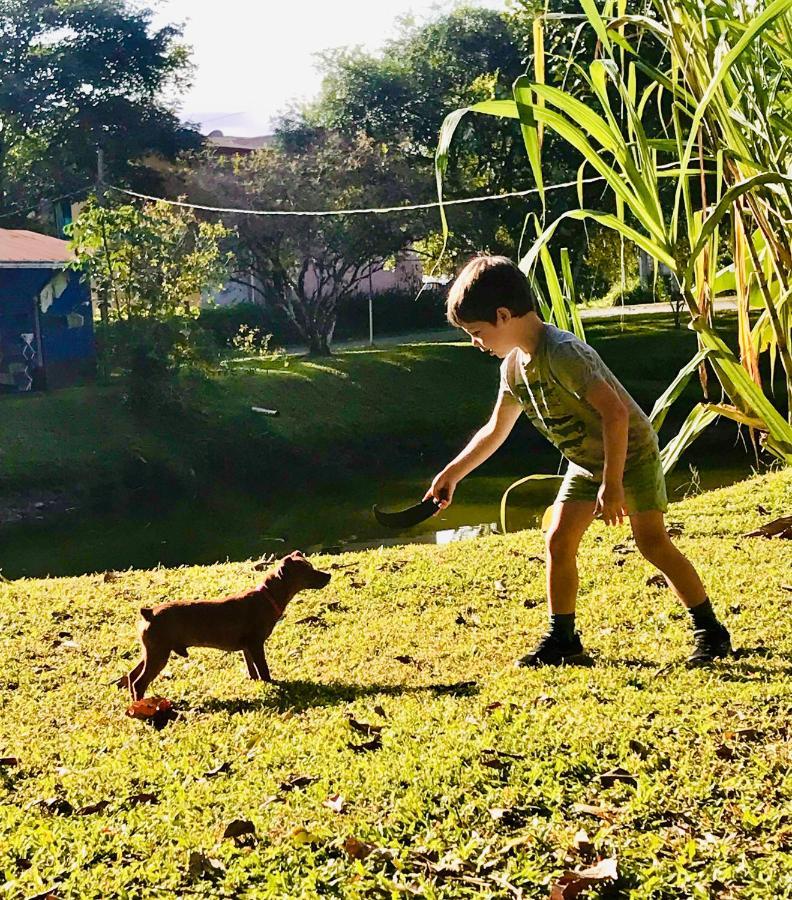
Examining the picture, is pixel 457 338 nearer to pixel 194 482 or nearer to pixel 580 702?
pixel 194 482

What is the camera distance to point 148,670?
13.2ft

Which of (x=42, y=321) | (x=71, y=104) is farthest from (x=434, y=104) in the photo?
(x=42, y=321)

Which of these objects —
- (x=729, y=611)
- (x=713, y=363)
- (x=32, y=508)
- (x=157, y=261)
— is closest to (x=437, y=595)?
(x=729, y=611)

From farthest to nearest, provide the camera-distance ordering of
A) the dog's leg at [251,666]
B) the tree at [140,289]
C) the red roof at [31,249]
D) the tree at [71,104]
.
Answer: the tree at [71,104] → the red roof at [31,249] → the tree at [140,289] → the dog's leg at [251,666]

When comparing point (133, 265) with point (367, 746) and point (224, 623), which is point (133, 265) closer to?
point (224, 623)

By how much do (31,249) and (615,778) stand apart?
18376 mm

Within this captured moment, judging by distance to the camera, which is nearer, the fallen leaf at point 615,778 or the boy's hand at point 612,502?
the fallen leaf at point 615,778

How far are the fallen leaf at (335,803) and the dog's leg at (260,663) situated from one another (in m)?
1.14

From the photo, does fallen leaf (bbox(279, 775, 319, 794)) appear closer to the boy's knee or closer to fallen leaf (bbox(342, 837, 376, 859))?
fallen leaf (bbox(342, 837, 376, 859))

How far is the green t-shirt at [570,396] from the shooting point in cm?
371

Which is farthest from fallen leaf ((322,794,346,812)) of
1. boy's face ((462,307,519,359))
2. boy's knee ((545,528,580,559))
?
boy's face ((462,307,519,359))

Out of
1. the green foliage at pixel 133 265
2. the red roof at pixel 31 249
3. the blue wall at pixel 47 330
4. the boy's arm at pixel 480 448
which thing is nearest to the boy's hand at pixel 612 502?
the boy's arm at pixel 480 448

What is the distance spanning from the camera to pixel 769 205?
92.0 inches

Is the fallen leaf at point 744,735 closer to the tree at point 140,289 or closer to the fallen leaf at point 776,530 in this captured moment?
the fallen leaf at point 776,530
